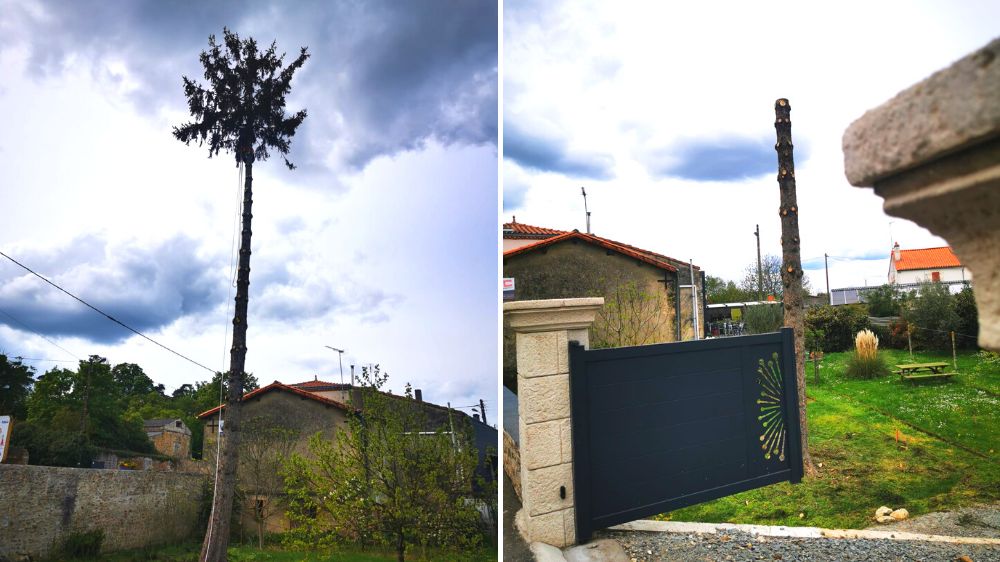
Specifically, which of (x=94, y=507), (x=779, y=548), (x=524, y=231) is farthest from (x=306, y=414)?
→ (x=524, y=231)

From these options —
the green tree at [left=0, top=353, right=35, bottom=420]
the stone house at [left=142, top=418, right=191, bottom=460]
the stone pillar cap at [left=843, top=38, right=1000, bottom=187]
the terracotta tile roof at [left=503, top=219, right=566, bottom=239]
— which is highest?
the terracotta tile roof at [left=503, top=219, right=566, bottom=239]

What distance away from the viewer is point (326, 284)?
301cm

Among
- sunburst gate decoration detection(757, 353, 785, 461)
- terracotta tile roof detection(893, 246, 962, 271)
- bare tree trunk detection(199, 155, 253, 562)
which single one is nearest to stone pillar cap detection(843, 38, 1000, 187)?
sunburst gate decoration detection(757, 353, 785, 461)

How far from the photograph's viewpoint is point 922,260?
4590mm

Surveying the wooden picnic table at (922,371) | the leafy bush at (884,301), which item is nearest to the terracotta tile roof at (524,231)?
the leafy bush at (884,301)

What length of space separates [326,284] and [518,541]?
5.47 ft

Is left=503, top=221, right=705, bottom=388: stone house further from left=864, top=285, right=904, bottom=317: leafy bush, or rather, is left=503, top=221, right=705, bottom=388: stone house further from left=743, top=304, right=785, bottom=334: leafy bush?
left=864, top=285, right=904, bottom=317: leafy bush

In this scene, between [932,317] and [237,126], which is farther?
[932,317]

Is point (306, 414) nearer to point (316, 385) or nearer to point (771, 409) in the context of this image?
point (316, 385)

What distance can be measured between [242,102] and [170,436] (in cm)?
170

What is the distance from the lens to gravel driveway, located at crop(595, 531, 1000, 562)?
7.37ft

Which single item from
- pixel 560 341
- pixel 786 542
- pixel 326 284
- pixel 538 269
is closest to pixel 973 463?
pixel 786 542

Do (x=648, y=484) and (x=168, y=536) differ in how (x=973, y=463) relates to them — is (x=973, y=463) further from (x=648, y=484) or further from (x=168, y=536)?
(x=168, y=536)

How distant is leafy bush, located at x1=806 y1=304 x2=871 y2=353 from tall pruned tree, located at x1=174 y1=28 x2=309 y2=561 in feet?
15.0
